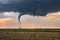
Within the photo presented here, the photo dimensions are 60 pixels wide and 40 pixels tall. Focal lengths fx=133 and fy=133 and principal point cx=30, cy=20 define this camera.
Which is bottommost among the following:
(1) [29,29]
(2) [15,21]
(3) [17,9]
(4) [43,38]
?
(4) [43,38]

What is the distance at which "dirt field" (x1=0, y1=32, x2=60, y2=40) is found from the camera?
180 cm

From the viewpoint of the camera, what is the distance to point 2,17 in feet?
6.00

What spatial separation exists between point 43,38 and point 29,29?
23cm

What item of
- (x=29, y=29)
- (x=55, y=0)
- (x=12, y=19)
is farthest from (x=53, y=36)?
(x=12, y=19)

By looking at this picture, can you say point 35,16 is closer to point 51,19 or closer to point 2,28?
point 51,19

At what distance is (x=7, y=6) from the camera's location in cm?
180

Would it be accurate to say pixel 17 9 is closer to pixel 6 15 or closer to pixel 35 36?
pixel 6 15

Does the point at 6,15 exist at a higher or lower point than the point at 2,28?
higher

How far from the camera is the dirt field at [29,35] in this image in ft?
5.90

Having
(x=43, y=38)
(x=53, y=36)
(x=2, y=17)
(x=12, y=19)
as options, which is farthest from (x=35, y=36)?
(x=2, y=17)

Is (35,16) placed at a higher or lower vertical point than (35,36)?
higher

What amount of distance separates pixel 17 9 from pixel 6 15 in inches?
6.8

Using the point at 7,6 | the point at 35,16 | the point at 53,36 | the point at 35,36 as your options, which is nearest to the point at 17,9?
the point at 7,6

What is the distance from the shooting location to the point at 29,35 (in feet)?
5.97
